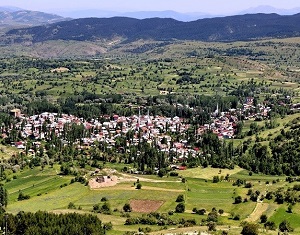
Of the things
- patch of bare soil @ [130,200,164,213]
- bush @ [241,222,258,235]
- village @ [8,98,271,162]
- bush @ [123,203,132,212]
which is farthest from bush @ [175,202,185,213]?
village @ [8,98,271,162]

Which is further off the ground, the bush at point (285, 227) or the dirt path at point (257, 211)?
the bush at point (285, 227)

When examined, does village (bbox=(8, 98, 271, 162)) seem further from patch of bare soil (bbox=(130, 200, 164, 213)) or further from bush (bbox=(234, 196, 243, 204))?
patch of bare soil (bbox=(130, 200, 164, 213))

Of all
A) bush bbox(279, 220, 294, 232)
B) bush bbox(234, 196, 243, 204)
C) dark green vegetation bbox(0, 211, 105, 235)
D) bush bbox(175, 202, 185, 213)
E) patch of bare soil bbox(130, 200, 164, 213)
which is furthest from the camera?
bush bbox(234, 196, 243, 204)

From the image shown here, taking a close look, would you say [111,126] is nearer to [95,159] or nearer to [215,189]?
[95,159]

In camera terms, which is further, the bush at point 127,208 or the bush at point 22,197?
the bush at point 22,197

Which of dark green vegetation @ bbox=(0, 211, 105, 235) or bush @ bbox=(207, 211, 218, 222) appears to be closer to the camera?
dark green vegetation @ bbox=(0, 211, 105, 235)

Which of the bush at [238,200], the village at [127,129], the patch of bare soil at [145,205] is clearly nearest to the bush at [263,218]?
the bush at [238,200]

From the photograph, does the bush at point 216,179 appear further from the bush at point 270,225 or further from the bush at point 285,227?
the bush at point 285,227
